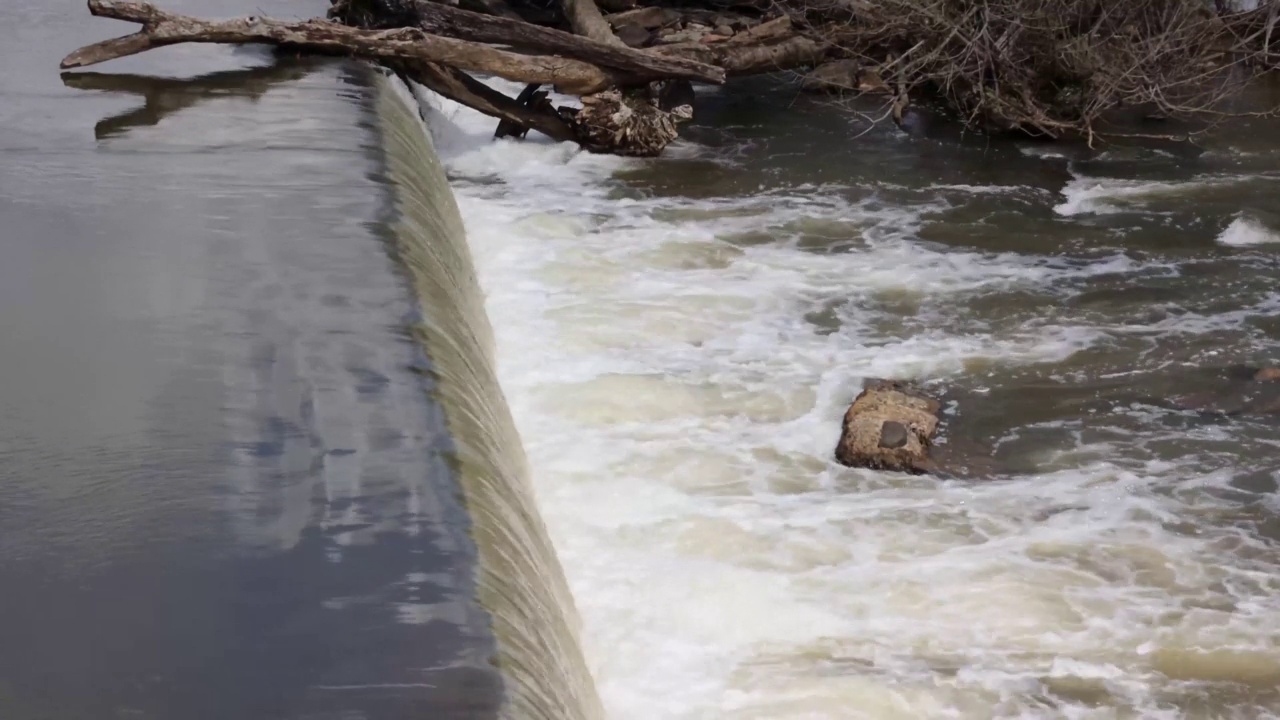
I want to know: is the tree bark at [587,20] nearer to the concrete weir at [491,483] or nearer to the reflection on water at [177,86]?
the reflection on water at [177,86]

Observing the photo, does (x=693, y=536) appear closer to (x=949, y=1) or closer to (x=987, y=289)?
(x=987, y=289)

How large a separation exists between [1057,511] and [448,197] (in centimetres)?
444

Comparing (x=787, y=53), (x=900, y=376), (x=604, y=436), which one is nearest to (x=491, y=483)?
(x=604, y=436)

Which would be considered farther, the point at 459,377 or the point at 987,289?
the point at 987,289

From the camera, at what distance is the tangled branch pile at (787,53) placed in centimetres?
981

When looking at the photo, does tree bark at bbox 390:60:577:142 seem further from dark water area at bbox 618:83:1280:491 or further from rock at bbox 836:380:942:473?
rock at bbox 836:380:942:473

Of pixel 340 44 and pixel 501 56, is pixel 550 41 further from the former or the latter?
pixel 340 44

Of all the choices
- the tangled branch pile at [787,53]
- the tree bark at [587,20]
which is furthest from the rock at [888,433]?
the tree bark at [587,20]

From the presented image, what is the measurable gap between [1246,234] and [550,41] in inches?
198

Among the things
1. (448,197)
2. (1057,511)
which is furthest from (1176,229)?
(448,197)

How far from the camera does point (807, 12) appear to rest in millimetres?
13000

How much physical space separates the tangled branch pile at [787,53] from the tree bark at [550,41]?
11mm

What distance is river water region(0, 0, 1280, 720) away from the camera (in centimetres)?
367

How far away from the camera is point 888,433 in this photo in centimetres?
616
